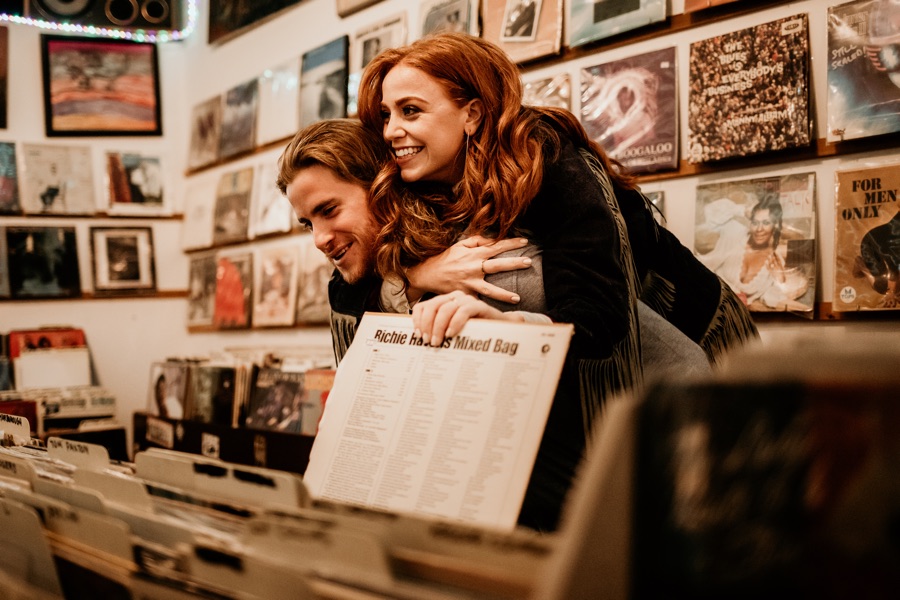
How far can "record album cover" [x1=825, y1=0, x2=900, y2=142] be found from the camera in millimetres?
1618

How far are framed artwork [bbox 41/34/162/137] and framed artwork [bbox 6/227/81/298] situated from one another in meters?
0.54

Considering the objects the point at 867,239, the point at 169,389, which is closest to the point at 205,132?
the point at 169,389

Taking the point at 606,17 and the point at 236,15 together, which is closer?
the point at 606,17

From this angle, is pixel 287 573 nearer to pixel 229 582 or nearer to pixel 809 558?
pixel 229 582

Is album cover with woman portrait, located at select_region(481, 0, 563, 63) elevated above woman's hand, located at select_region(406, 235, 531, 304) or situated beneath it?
elevated above

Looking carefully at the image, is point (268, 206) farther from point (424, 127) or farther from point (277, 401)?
point (424, 127)

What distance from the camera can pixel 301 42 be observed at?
3.38m

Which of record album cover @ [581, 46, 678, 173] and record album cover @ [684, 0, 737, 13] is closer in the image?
record album cover @ [684, 0, 737, 13]

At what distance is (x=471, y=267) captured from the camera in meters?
1.24

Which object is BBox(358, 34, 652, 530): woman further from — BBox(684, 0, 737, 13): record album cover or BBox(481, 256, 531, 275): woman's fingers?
BBox(684, 0, 737, 13): record album cover

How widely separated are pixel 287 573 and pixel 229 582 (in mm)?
47

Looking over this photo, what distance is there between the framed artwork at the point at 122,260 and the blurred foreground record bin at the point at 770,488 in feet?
13.7

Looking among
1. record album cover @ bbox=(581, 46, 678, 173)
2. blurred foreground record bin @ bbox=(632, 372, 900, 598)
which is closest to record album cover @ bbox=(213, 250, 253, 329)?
Result: record album cover @ bbox=(581, 46, 678, 173)

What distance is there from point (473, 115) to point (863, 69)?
0.92 metres
